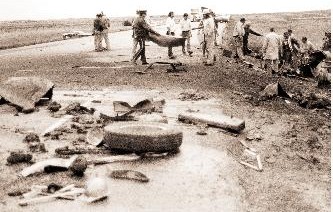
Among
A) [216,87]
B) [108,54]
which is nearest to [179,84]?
[216,87]

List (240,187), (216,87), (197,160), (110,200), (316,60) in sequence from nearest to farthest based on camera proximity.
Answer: (110,200) < (240,187) < (197,160) < (216,87) < (316,60)

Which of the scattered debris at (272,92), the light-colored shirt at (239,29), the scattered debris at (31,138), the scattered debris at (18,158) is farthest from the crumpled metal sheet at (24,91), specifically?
the light-colored shirt at (239,29)

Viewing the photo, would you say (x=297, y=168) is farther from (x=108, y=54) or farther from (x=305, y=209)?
(x=108, y=54)

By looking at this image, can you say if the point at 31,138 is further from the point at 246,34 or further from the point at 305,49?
the point at 246,34

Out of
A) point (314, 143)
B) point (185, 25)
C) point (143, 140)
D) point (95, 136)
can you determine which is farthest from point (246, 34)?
point (143, 140)

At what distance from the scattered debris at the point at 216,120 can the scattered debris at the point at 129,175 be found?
2880mm

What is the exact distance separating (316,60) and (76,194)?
535 inches

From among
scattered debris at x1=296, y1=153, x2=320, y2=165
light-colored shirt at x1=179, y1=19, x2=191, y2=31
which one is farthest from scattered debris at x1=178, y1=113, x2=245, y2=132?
light-colored shirt at x1=179, y1=19, x2=191, y2=31

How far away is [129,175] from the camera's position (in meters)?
6.25

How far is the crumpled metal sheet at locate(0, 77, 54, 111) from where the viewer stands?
10328 mm

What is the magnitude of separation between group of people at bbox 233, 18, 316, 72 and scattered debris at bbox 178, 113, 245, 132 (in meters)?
8.37

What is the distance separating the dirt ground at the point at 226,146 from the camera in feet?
19.0

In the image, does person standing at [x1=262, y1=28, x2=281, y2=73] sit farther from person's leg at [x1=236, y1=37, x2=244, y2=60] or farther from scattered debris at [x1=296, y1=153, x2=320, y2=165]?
scattered debris at [x1=296, y1=153, x2=320, y2=165]

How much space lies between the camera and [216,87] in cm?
1338
